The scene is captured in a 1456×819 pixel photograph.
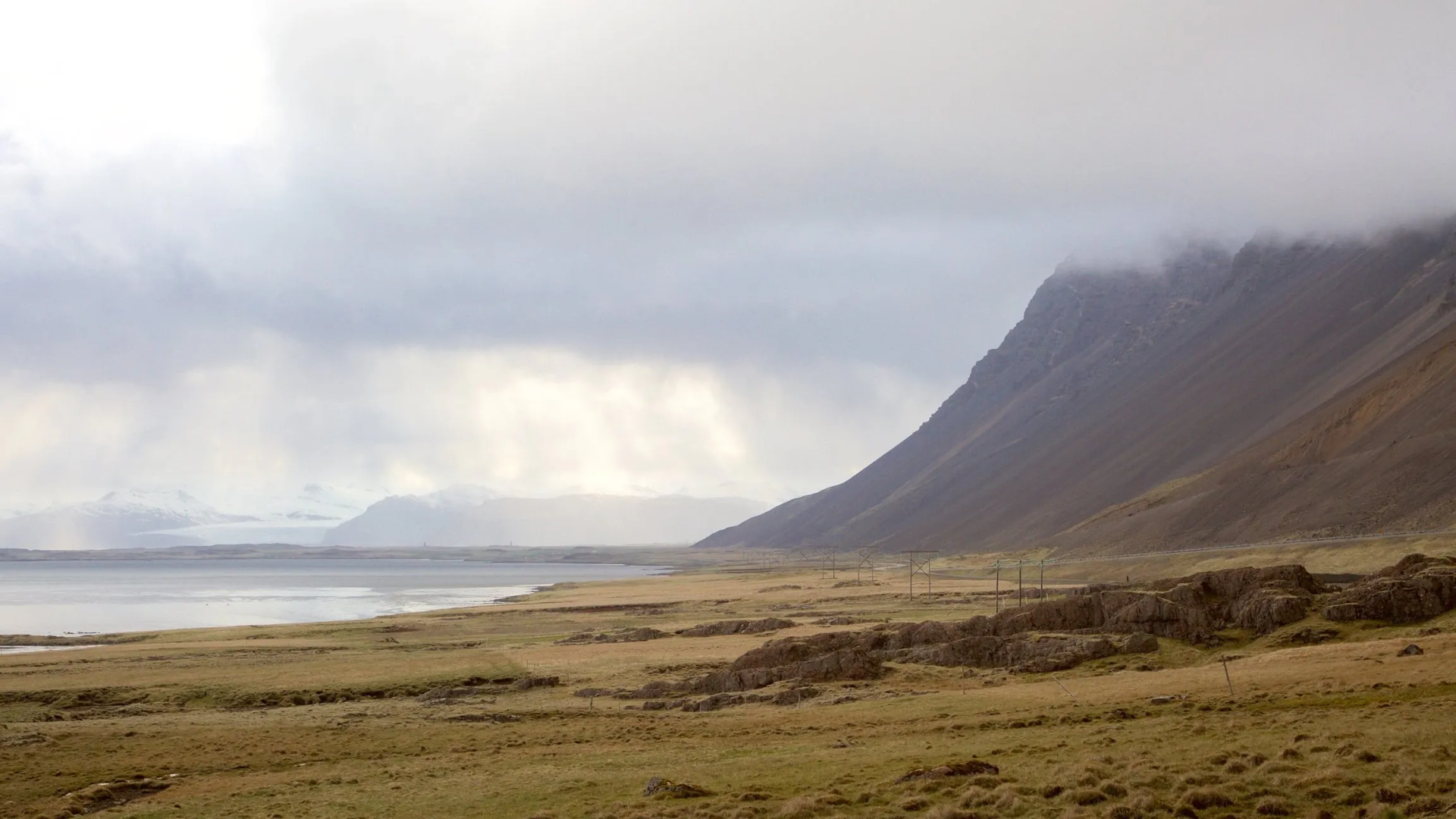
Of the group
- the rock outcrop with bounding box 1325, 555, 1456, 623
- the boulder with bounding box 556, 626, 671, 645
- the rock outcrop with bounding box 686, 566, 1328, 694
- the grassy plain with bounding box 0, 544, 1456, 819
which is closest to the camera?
the grassy plain with bounding box 0, 544, 1456, 819

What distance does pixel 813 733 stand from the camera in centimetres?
3844

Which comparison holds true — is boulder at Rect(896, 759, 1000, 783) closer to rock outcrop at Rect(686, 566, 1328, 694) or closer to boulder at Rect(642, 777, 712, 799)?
boulder at Rect(642, 777, 712, 799)

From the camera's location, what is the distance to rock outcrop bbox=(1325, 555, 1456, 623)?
1933 inches

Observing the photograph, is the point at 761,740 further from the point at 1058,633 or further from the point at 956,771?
the point at 1058,633

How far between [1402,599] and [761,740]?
1229 inches

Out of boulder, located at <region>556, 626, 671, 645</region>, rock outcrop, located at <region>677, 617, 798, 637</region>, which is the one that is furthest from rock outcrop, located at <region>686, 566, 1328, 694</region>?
boulder, located at <region>556, 626, 671, 645</region>

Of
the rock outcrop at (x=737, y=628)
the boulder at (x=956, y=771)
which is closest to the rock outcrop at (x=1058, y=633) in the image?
the boulder at (x=956, y=771)

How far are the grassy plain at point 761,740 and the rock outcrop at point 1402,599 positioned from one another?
1879 mm

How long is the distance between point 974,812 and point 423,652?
6437cm

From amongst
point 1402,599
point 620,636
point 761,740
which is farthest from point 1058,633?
point 620,636

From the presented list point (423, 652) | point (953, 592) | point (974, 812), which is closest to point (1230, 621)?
point (974, 812)

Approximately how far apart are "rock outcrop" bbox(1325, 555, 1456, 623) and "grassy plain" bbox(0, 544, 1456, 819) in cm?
188

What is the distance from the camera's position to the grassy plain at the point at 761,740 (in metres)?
24.6

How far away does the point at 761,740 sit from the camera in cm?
3759
